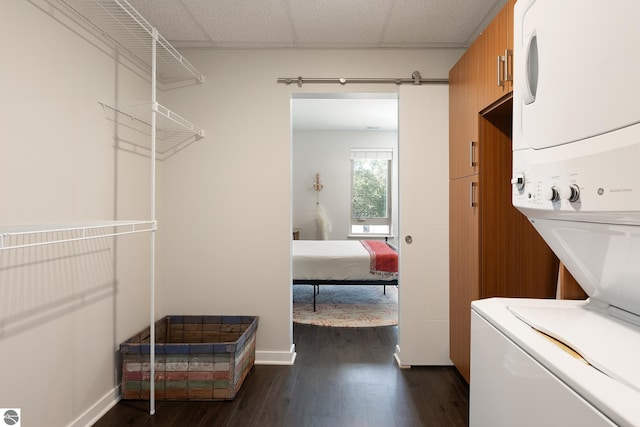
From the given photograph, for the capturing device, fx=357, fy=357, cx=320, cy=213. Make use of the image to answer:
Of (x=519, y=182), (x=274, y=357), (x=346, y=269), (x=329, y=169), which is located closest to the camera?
(x=519, y=182)

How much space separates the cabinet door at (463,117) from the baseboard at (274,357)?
5.75ft

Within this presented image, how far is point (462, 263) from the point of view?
2.28 meters

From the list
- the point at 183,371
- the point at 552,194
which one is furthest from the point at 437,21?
the point at 183,371

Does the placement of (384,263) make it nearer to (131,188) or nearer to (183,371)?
(183,371)

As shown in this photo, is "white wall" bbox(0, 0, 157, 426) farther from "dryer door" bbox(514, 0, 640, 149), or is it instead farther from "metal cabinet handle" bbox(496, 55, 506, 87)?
"metal cabinet handle" bbox(496, 55, 506, 87)

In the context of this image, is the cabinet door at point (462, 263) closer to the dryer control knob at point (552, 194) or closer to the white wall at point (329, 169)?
the dryer control knob at point (552, 194)

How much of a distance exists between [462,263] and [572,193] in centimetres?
154

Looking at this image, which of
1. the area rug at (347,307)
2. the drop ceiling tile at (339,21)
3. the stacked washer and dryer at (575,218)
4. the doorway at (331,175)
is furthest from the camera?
the doorway at (331,175)

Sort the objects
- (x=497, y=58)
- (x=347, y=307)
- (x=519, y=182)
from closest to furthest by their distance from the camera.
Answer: (x=519, y=182)
(x=497, y=58)
(x=347, y=307)

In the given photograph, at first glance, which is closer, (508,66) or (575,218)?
(575,218)

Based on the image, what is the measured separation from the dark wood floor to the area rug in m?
0.79

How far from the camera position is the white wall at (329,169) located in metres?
6.34

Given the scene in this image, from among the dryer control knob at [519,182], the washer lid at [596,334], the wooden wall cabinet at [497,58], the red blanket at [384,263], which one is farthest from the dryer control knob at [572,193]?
the red blanket at [384,263]

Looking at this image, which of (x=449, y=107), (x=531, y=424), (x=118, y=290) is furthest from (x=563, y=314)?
(x=118, y=290)
